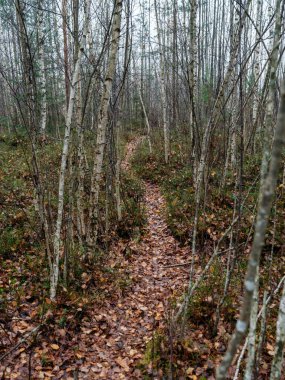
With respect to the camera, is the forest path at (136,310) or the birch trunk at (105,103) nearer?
the forest path at (136,310)

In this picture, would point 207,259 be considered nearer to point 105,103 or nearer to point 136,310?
point 136,310

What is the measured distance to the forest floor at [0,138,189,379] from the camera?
328 centimetres

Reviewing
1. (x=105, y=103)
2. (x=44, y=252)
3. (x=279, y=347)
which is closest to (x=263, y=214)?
(x=279, y=347)

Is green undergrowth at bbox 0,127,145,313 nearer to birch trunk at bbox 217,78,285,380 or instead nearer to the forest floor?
the forest floor

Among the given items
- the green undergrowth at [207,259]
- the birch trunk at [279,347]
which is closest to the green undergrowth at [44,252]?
the green undergrowth at [207,259]

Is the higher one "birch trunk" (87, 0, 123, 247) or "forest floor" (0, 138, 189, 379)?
"birch trunk" (87, 0, 123, 247)

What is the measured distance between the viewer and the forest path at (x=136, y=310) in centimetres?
343

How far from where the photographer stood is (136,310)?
175 inches

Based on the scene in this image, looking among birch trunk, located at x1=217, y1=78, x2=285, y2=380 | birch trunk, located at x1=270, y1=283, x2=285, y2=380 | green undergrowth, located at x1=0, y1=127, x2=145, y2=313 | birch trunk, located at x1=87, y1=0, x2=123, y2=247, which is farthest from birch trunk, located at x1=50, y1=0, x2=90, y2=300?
birch trunk, located at x1=217, y1=78, x2=285, y2=380

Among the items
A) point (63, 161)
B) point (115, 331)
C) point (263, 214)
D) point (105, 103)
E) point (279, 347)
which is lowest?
point (115, 331)

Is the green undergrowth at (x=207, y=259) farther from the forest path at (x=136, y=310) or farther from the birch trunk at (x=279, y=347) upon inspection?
the birch trunk at (x=279, y=347)

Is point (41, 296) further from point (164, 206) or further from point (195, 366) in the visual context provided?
point (164, 206)

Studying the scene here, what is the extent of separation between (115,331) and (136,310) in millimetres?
533

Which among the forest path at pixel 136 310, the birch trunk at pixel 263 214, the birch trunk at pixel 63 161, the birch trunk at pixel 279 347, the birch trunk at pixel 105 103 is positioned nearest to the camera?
the birch trunk at pixel 263 214
